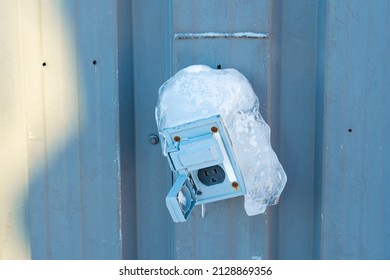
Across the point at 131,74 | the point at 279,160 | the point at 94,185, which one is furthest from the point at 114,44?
the point at 279,160

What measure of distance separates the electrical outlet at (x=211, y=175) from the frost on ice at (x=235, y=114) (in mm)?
54

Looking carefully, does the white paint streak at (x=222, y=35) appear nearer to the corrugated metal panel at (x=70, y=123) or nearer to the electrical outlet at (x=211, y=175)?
the corrugated metal panel at (x=70, y=123)

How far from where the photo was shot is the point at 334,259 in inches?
49.1

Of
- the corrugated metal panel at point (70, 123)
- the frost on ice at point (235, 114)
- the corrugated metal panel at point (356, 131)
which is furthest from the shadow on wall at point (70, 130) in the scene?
the corrugated metal panel at point (356, 131)

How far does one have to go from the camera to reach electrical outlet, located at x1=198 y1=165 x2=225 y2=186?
3.72 feet

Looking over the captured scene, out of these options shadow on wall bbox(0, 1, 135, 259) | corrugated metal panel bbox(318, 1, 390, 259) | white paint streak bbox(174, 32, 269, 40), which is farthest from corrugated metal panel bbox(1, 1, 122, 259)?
corrugated metal panel bbox(318, 1, 390, 259)

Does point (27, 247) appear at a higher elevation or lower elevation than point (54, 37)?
lower

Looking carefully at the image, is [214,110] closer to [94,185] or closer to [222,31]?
[222,31]

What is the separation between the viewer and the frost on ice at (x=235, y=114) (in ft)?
3.77

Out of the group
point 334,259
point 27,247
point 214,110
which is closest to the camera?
point 214,110

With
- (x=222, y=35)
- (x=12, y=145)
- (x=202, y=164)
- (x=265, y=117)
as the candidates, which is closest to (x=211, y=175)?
(x=202, y=164)

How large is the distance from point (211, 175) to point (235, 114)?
0.47ft

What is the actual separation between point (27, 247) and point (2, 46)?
50 centimetres

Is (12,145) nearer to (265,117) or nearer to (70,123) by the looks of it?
(70,123)
